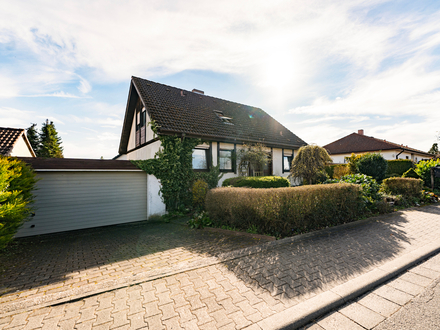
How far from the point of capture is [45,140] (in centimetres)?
3434

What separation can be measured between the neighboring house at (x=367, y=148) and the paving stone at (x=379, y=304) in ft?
94.2

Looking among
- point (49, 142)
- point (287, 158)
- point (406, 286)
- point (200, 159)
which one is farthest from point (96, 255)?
point (49, 142)

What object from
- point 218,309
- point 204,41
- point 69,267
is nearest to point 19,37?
point 204,41

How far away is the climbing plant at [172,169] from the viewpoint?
30.2 feet

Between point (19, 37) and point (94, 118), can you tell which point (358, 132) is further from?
point (19, 37)

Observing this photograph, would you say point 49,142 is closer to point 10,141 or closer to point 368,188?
point 10,141

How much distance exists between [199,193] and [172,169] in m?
1.63

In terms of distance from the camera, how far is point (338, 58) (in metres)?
7.72

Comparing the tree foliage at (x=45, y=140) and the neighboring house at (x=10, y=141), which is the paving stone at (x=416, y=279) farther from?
the tree foliage at (x=45, y=140)

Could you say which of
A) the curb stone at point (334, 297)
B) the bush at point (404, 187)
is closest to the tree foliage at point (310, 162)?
the bush at point (404, 187)

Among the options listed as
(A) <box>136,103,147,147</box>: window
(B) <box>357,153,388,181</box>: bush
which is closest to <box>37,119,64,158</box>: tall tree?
(A) <box>136,103,147,147</box>: window

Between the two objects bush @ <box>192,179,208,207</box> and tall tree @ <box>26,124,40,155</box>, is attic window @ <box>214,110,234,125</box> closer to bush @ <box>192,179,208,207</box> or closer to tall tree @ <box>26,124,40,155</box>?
bush @ <box>192,179,208,207</box>

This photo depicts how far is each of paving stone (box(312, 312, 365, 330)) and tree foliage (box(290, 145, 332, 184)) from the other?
1039cm

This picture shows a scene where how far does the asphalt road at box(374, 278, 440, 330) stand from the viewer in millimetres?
2363
